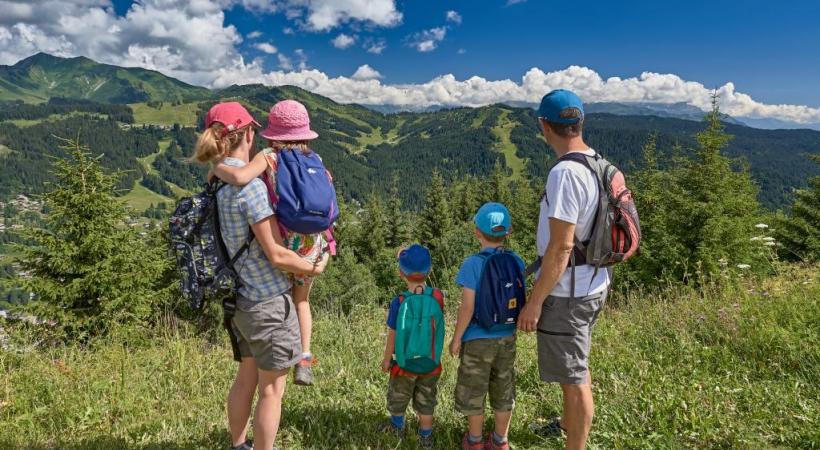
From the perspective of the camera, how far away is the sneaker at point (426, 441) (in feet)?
10.6

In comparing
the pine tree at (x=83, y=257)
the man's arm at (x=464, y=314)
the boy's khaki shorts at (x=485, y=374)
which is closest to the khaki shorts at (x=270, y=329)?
the man's arm at (x=464, y=314)

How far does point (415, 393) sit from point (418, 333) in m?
0.53

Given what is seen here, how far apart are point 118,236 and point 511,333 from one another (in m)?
13.1

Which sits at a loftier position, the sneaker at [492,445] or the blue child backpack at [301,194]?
the blue child backpack at [301,194]

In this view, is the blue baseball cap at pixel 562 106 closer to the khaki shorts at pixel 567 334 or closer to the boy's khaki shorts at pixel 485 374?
the khaki shorts at pixel 567 334

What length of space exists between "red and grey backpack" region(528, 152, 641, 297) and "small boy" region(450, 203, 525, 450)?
49cm

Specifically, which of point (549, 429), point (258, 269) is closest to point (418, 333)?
point (258, 269)

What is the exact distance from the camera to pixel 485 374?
306 centimetres

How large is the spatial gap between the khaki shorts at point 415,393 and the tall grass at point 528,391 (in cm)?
23

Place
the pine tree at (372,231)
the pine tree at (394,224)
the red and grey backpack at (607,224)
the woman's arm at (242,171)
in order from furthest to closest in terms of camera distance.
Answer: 1. the pine tree at (394,224)
2. the pine tree at (372,231)
3. the red and grey backpack at (607,224)
4. the woman's arm at (242,171)

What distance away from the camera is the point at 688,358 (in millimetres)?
4191

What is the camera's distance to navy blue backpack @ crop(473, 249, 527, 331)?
2.93 metres

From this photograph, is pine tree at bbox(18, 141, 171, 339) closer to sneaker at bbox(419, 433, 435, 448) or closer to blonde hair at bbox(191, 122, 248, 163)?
sneaker at bbox(419, 433, 435, 448)

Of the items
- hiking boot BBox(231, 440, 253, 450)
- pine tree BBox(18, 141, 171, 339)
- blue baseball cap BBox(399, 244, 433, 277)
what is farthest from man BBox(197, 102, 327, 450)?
pine tree BBox(18, 141, 171, 339)
